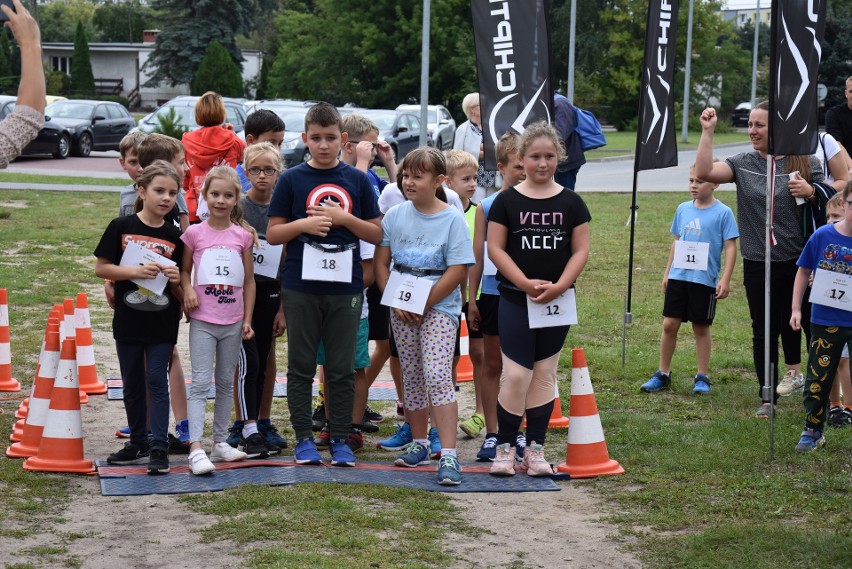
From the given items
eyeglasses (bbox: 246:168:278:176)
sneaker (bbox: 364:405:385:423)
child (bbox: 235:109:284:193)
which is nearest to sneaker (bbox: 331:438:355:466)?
sneaker (bbox: 364:405:385:423)

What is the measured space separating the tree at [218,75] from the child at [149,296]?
5130 cm

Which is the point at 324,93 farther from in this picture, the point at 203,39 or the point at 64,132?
the point at 64,132

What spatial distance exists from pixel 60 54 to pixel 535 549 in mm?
81403

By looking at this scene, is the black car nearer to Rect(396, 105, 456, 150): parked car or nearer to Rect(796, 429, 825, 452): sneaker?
Rect(396, 105, 456, 150): parked car

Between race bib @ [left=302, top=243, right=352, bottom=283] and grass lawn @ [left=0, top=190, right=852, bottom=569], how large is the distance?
1158mm

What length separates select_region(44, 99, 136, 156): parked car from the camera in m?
33.9

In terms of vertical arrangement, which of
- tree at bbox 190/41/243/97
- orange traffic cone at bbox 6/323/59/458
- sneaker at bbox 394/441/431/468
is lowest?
sneaker at bbox 394/441/431/468

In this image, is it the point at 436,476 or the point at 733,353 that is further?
the point at 733,353

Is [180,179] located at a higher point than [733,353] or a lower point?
higher

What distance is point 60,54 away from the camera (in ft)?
265

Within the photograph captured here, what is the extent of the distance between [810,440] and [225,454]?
343 cm

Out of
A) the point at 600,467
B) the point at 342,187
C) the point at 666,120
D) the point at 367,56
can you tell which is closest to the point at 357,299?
the point at 342,187

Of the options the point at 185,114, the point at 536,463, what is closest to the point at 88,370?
the point at 536,463

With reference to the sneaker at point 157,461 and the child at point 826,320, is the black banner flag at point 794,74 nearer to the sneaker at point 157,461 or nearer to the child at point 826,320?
the child at point 826,320
